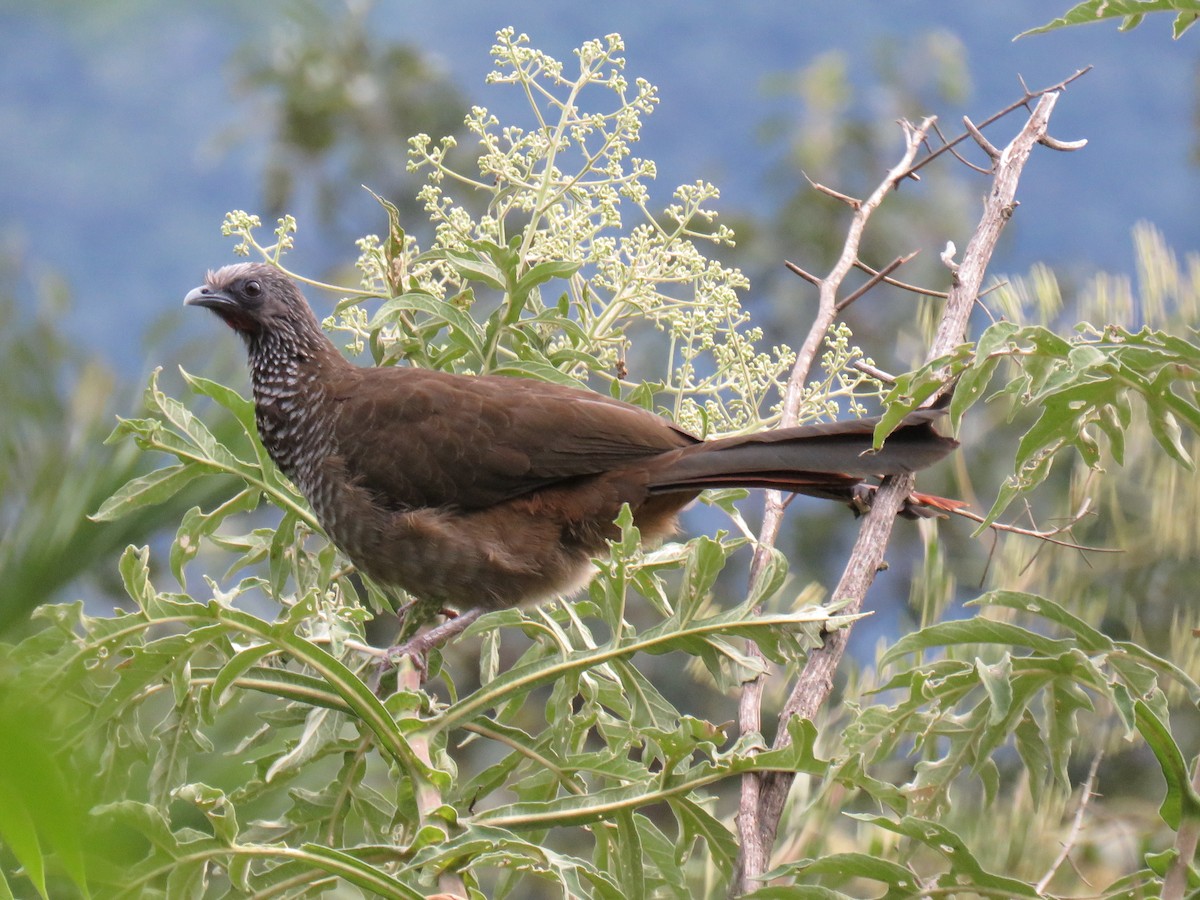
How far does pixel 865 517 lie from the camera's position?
65.1 inches

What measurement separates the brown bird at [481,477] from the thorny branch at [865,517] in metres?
0.39

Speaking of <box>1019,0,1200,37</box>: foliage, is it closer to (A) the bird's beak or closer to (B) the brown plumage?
(B) the brown plumage

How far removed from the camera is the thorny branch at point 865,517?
4.78ft

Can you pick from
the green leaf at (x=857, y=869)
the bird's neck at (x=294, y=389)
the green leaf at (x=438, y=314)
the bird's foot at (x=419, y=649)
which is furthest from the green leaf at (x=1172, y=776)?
the bird's neck at (x=294, y=389)

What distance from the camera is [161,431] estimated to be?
1718 mm

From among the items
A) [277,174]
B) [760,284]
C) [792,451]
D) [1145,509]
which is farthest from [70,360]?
[277,174]

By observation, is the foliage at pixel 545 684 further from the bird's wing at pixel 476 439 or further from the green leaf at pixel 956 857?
the bird's wing at pixel 476 439

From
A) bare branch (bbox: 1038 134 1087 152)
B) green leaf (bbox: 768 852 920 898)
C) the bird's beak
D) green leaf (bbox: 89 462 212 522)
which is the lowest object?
green leaf (bbox: 768 852 920 898)

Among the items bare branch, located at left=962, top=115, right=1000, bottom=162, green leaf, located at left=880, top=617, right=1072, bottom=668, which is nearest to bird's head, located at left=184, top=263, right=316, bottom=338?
bare branch, located at left=962, top=115, right=1000, bottom=162

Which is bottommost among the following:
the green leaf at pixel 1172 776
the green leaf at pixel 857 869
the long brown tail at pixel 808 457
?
the green leaf at pixel 857 869

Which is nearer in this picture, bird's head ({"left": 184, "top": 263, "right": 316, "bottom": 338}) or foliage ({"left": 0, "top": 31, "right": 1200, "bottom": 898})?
foliage ({"left": 0, "top": 31, "right": 1200, "bottom": 898})

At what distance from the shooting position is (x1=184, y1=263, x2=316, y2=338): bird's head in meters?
2.90

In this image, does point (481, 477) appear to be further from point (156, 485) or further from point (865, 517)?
point (865, 517)

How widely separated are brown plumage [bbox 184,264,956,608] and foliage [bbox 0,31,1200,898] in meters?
0.25
